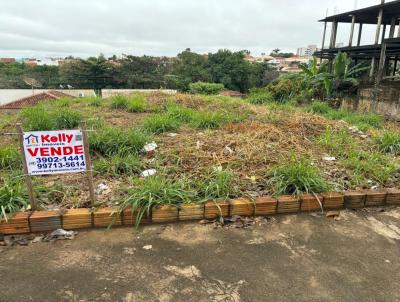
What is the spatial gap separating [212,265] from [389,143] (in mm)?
3675

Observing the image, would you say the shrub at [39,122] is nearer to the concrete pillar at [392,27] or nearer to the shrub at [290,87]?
the shrub at [290,87]

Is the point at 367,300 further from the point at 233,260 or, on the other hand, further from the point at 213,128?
the point at 213,128

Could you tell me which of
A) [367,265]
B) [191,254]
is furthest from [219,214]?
[367,265]

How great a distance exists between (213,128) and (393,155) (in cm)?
265

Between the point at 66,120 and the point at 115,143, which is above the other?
the point at 66,120

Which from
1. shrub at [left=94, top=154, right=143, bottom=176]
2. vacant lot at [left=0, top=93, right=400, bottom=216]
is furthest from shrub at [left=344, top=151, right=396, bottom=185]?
shrub at [left=94, top=154, right=143, bottom=176]

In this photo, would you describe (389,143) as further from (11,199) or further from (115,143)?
(11,199)

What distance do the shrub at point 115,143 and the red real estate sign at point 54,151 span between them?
4.14 feet

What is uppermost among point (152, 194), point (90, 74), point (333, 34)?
point (333, 34)

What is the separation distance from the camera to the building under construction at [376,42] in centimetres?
1157

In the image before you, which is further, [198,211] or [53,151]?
[198,211]

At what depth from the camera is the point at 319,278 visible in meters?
1.95

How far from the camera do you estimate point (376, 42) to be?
12.8 meters

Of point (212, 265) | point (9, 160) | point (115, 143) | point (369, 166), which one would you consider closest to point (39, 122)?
point (9, 160)
